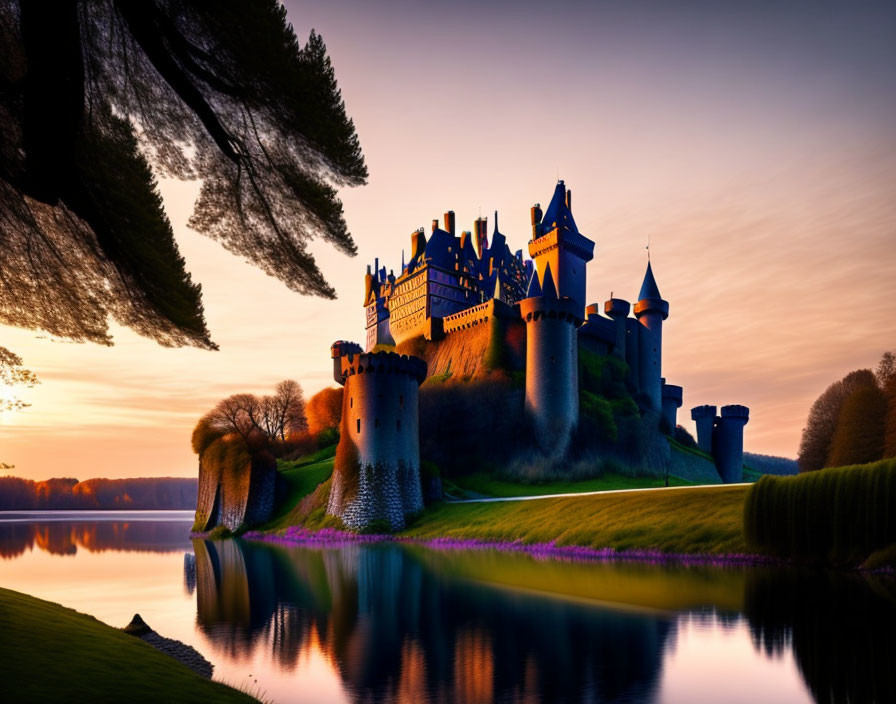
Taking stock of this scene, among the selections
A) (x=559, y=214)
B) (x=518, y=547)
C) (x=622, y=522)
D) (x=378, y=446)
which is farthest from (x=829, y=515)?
(x=559, y=214)

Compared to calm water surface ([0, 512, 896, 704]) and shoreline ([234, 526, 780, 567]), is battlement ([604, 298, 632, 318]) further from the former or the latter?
calm water surface ([0, 512, 896, 704])

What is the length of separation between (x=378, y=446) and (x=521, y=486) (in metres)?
17.4

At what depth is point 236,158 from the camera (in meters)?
9.88

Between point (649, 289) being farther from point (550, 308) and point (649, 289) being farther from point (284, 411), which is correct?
point (284, 411)

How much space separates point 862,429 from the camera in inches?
1986

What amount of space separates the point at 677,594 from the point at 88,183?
18.6 metres

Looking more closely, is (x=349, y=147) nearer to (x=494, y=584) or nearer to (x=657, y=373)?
(x=494, y=584)

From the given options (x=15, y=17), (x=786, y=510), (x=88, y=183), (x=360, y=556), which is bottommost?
(x=360, y=556)

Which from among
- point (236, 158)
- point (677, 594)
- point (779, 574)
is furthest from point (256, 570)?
point (236, 158)

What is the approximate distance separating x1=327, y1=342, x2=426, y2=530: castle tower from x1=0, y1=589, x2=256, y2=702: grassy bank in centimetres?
3548

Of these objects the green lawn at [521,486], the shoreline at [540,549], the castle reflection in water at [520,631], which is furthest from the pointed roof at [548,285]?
the castle reflection in water at [520,631]

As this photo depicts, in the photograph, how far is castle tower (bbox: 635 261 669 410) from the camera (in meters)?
77.9

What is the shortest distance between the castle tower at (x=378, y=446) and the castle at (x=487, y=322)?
80mm

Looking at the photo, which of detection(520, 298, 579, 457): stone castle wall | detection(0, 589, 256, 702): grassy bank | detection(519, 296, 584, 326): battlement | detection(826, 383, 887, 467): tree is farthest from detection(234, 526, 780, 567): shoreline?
detection(826, 383, 887, 467): tree
